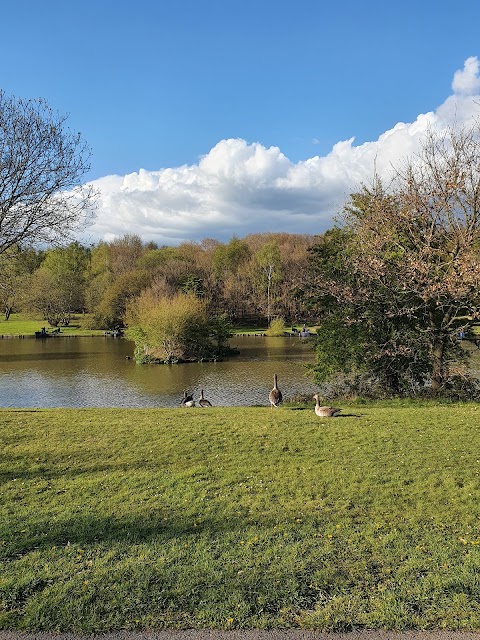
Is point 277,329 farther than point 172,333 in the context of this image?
Yes

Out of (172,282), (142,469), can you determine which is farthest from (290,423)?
(172,282)

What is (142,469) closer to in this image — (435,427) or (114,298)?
(435,427)

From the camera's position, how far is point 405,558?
5.76 meters

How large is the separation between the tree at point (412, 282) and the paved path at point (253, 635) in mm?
14637

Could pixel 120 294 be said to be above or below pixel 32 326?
above

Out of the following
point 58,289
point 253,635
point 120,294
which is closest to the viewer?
point 253,635

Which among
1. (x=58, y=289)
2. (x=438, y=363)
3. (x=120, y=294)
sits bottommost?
(x=438, y=363)

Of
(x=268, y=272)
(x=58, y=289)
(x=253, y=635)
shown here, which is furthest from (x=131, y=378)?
(x=58, y=289)

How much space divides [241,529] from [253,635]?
2.21m

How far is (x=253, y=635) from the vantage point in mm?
4512

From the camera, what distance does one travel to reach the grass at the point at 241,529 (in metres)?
4.85

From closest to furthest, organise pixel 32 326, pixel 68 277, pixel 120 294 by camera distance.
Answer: pixel 120 294, pixel 32 326, pixel 68 277

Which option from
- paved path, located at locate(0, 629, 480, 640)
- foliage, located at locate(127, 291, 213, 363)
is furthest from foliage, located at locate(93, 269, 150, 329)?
paved path, located at locate(0, 629, 480, 640)

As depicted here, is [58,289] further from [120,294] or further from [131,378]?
[131,378]
